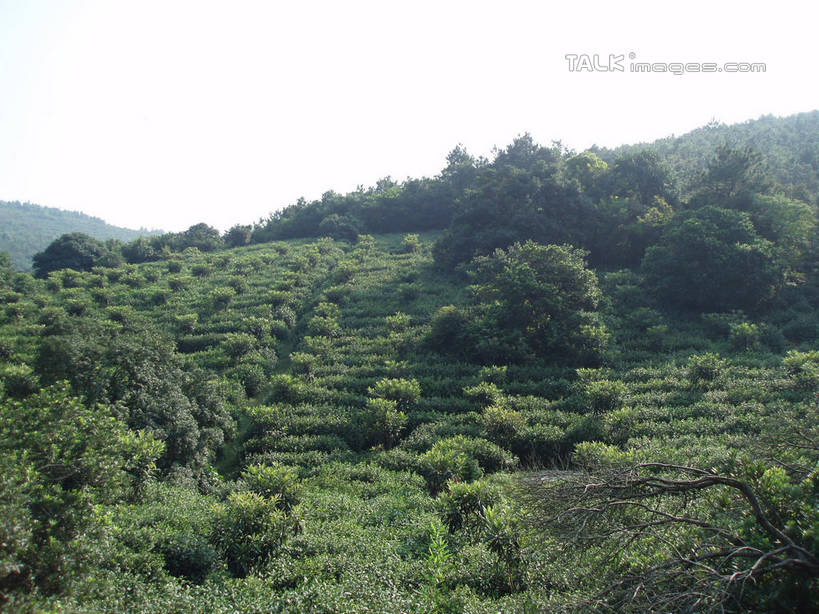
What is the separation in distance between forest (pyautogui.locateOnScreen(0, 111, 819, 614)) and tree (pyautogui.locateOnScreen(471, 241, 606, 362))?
0.14 metres

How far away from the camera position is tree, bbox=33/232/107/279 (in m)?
35.9

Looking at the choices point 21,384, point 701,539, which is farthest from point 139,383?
point 701,539

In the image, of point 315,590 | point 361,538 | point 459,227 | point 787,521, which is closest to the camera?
point 787,521

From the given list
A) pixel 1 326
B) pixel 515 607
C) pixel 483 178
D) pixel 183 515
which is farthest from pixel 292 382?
pixel 483 178

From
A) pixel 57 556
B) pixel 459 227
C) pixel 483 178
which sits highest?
pixel 483 178

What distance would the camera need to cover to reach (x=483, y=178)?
3231 cm

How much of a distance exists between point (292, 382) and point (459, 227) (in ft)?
61.1

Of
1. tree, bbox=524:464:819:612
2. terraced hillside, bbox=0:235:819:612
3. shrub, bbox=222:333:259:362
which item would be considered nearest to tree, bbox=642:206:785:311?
terraced hillside, bbox=0:235:819:612

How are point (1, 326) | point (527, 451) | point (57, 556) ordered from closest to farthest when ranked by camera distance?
point (57, 556) → point (527, 451) → point (1, 326)

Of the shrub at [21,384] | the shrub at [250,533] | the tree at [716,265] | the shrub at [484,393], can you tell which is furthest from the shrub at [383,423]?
the tree at [716,265]

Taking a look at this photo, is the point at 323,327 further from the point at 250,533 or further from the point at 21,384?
the point at 250,533

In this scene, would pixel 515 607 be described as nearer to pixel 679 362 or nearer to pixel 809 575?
pixel 809 575

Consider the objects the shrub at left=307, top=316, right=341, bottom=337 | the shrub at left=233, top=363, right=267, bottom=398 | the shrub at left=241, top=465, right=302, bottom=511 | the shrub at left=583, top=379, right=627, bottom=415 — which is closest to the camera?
the shrub at left=241, top=465, right=302, bottom=511

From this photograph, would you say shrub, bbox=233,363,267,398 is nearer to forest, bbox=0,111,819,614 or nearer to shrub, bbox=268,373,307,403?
forest, bbox=0,111,819,614
